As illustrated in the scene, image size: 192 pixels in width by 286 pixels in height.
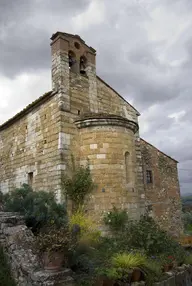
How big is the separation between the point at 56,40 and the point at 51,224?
9.09 m

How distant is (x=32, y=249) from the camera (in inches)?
210

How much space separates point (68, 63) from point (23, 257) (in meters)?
9.14

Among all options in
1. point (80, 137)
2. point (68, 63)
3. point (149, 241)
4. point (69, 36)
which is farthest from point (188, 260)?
point (69, 36)

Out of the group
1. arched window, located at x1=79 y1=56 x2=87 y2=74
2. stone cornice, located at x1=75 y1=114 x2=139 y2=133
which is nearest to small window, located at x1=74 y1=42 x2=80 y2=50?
arched window, located at x1=79 y1=56 x2=87 y2=74

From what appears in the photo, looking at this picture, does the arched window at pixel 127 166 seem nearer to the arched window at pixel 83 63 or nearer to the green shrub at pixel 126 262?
the green shrub at pixel 126 262

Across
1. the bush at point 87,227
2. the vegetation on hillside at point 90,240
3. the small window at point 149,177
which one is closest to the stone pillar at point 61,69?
the vegetation on hillside at point 90,240

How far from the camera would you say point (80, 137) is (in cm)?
1097

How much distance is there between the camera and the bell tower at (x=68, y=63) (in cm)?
1109

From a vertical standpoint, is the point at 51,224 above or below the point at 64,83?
below

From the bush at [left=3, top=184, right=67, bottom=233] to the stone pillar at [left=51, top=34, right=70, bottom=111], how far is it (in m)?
4.58

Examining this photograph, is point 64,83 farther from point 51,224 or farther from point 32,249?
point 32,249

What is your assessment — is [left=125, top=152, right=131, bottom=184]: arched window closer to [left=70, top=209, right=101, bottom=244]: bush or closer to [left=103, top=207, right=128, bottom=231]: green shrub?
[left=103, top=207, right=128, bottom=231]: green shrub

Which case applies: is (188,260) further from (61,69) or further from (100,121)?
(61,69)

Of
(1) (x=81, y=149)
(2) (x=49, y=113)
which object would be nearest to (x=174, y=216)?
(1) (x=81, y=149)
